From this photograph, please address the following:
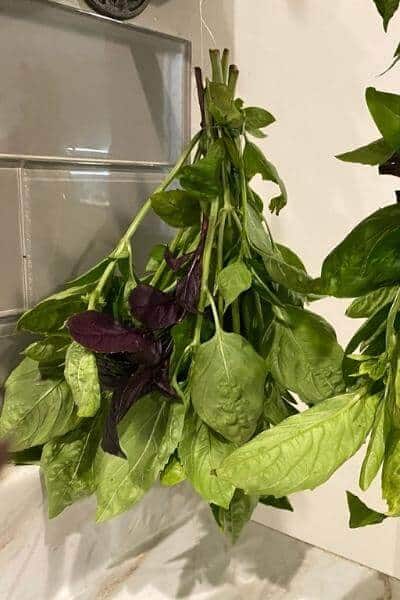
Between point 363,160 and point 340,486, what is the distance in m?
0.51

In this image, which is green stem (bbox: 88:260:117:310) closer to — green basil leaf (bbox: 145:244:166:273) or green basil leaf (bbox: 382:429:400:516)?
green basil leaf (bbox: 145:244:166:273)

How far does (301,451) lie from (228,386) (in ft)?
0.29

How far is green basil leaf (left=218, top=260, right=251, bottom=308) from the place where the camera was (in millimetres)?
424

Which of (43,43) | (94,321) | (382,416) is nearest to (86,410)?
(94,321)

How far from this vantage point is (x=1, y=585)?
1.71 feet

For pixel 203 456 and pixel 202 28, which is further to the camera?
pixel 202 28

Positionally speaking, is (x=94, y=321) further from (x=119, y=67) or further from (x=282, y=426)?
(x=119, y=67)

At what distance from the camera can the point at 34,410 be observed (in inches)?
18.6

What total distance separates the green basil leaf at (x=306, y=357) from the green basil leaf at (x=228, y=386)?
3cm

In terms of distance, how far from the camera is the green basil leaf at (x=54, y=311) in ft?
1.51

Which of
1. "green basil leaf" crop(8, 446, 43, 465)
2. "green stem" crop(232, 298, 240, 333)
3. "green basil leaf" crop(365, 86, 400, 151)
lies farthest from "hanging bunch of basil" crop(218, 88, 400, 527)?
"green basil leaf" crop(8, 446, 43, 465)

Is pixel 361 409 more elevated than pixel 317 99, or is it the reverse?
pixel 317 99

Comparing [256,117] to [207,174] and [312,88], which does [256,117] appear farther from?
[312,88]

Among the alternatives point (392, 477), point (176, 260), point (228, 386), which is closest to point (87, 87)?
point (176, 260)
